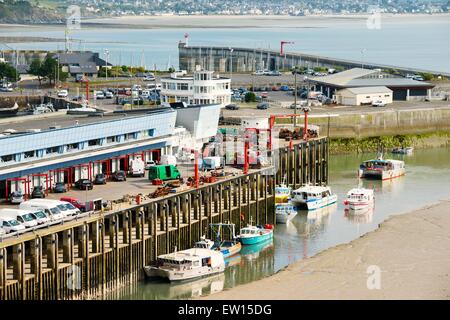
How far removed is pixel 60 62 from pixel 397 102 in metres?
23.2

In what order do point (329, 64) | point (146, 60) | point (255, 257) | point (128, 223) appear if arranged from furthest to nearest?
1. point (146, 60)
2. point (329, 64)
3. point (255, 257)
4. point (128, 223)

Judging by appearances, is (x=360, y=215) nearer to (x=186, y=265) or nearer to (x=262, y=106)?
(x=186, y=265)

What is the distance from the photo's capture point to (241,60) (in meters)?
109

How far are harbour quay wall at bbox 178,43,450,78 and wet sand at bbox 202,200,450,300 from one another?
5973 centimetres

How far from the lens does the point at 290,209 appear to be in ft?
153

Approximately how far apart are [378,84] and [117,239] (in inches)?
1636

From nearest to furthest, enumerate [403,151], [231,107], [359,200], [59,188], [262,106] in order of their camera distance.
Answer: [59,188] → [359,200] → [403,151] → [231,107] → [262,106]

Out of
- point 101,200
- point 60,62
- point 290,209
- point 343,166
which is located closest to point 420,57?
point 60,62

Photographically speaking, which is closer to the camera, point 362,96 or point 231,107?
point 231,107

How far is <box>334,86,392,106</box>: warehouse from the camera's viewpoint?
7275cm

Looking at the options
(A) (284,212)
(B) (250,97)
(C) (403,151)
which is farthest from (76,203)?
(B) (250,97)

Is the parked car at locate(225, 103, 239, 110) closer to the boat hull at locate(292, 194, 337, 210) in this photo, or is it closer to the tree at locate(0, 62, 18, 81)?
the boat hull at locate(292, 194, 337, 210)

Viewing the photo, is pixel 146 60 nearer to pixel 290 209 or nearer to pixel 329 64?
pixel 329 64

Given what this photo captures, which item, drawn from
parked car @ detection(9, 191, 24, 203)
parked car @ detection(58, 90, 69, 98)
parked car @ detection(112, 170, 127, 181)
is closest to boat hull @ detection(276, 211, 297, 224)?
parked car @ detection(112, 170, 127, 181)
